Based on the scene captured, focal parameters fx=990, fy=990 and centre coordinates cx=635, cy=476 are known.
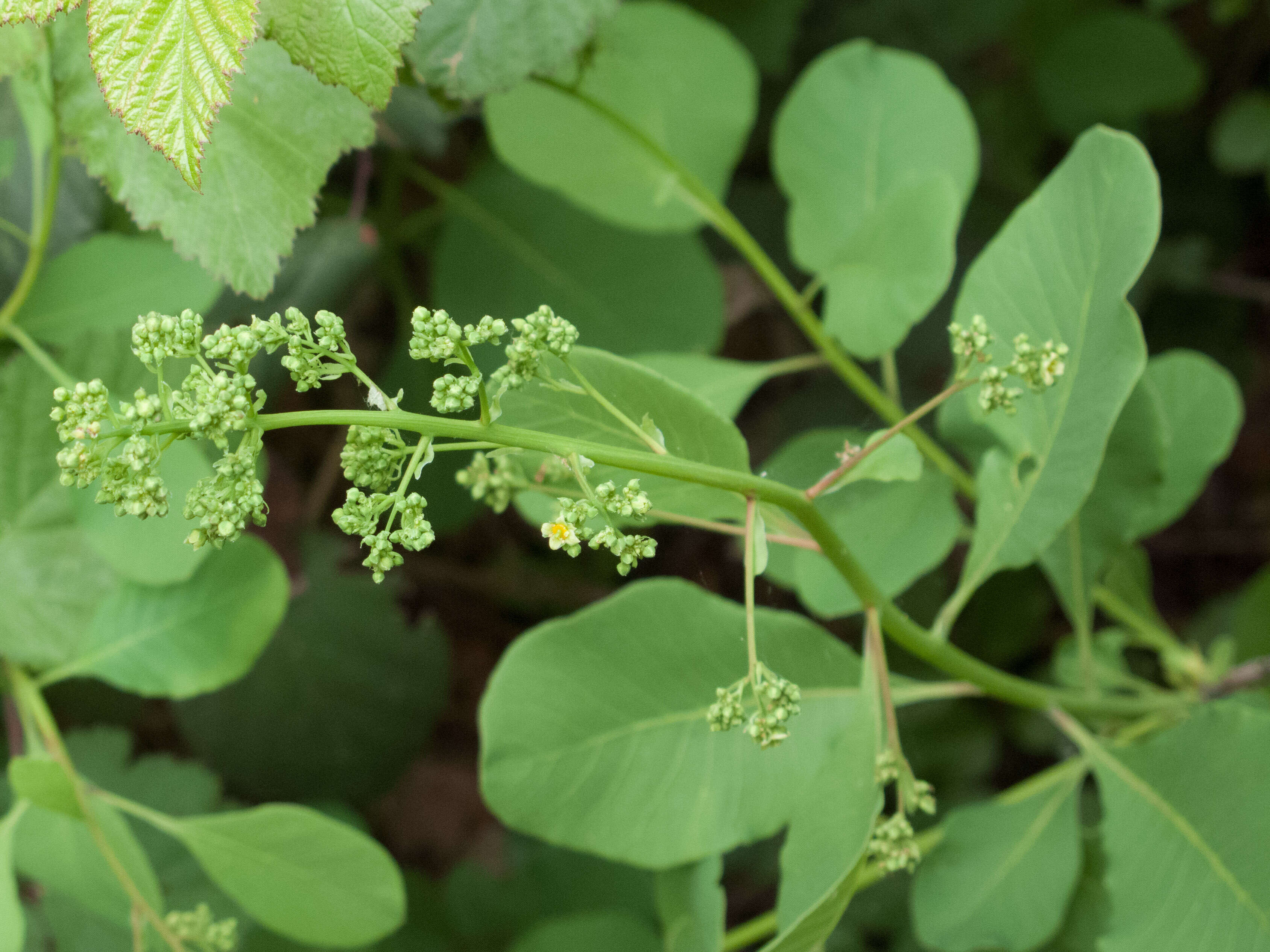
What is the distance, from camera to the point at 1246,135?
1858 millimetres

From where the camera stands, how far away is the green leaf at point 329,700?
1593 mm

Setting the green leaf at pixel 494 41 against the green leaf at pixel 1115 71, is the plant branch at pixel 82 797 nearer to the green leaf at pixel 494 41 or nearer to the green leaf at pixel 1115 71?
the green leaf at pixel 494 41

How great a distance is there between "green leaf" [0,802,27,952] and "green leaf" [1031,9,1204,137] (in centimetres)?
201

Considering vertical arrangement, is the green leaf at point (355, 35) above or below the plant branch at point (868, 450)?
above

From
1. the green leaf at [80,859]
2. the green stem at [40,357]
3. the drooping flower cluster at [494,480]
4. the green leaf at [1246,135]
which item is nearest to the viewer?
the drooping flower cluster at [494,480]

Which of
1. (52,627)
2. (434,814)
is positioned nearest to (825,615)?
(52,627)

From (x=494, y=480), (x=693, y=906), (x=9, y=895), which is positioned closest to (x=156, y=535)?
(x=9, y=895)

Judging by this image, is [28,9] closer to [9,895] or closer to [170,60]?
[170,60]

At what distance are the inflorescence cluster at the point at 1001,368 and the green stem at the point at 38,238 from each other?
0.84 meters

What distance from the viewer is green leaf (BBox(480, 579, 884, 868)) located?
1021 millimetres

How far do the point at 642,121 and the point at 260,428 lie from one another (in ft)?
2.66

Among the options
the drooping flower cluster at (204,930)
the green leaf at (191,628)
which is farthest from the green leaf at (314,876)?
the green leaf at (191,628)

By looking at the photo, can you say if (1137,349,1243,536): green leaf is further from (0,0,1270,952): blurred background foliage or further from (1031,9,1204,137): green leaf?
(1031,9,1204,137): green leaf

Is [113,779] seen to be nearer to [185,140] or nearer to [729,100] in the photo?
[185,140]
